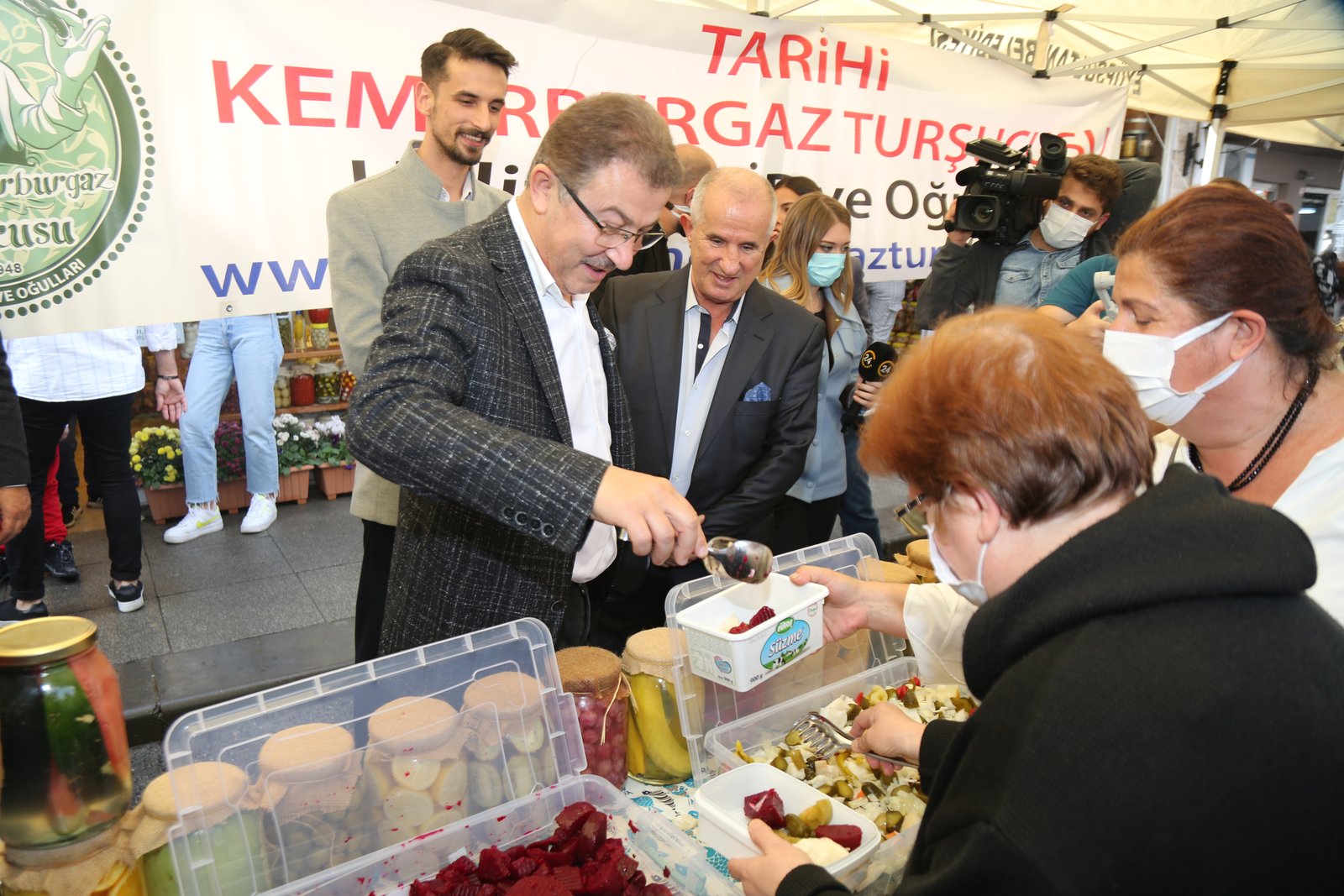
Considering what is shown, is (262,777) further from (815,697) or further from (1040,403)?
(1040,403)

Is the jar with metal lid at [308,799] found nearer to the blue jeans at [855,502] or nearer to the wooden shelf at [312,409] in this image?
the blue jeans at [855,502]

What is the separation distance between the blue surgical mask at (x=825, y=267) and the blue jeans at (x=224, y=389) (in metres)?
3.57

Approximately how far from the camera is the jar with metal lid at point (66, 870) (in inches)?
41.6

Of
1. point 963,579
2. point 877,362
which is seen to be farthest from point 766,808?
point 877,362

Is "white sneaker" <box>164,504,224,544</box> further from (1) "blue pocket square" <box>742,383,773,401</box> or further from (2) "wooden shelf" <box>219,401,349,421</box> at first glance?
(1) "blue pocket square" <box>742,383,773,401</box>

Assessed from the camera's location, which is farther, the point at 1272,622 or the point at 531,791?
the point at 531,791

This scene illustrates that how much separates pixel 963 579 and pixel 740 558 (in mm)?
424

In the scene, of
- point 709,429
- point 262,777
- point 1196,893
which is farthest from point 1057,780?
point 709,429

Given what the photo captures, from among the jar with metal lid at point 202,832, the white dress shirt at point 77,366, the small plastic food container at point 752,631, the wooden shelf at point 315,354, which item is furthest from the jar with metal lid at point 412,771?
the wooden shelf at point 315,354

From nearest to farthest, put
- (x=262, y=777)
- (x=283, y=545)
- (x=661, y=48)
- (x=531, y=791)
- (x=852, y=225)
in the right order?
(x=262, y=777) < (x=531, y=791) < (x=661, y=48) < (x=852, y=225) < (x=283, y=545)

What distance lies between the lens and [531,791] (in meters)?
1.41

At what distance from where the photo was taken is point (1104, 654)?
0.80 meters

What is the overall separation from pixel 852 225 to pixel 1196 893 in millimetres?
3886

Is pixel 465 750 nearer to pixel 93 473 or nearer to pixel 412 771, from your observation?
pixel 412 771
